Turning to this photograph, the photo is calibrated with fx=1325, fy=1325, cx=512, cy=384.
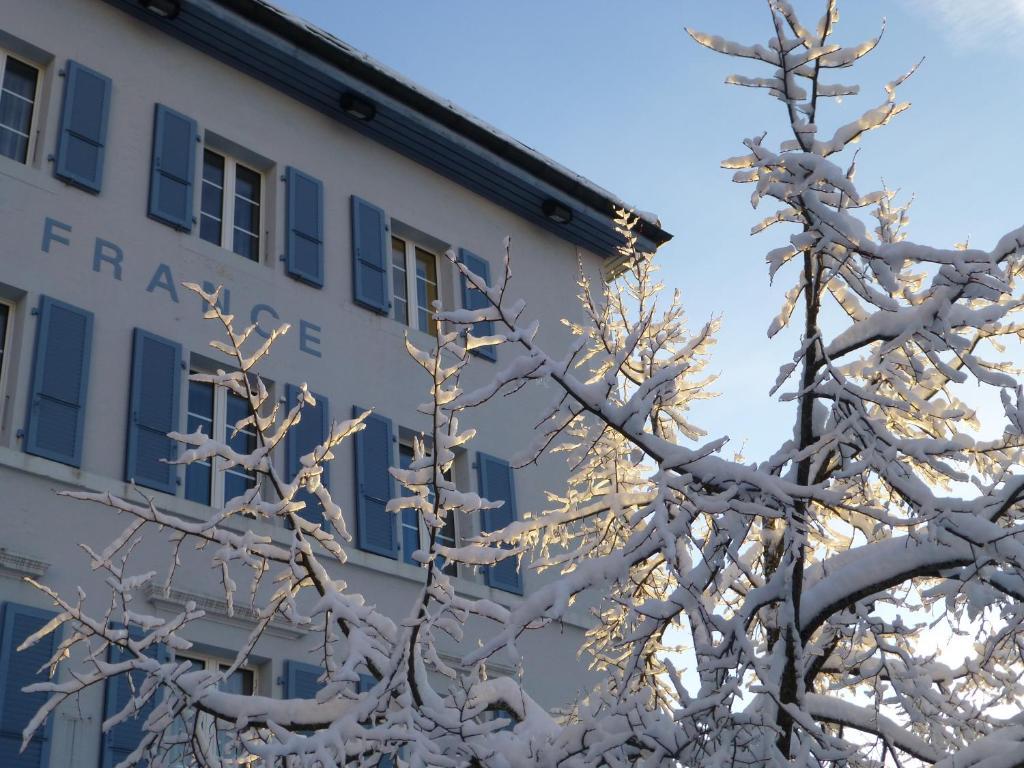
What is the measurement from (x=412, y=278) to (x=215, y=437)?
3529 millimetres

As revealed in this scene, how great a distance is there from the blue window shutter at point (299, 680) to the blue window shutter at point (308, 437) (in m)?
1.23

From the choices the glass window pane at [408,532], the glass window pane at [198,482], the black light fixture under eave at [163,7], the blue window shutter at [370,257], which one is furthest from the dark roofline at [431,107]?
the glass window pane at [198,482]

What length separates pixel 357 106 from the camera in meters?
13.3

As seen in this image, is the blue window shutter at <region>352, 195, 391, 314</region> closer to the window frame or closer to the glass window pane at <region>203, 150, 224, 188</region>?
the glass window pane at <region>203, 150, 224, 188</region>

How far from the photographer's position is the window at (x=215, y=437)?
10.3 meters

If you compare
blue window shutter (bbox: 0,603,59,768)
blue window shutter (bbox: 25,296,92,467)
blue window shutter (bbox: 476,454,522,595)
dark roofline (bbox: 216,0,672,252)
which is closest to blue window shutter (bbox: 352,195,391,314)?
dark roofline (bbox: 216,0,672,252)

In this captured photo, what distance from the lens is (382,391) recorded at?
1224 cm

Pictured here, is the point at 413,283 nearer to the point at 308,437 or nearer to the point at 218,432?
the point at 308,437

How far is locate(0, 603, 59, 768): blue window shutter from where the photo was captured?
27.4 feet

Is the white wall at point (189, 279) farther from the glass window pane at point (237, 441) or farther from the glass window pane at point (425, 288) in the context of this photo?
the glass window pane at point (237, 441)

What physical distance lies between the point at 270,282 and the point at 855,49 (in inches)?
293

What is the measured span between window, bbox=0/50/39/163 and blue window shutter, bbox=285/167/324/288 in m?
2.45

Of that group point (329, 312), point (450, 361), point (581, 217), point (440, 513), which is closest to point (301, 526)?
point (440, 513)

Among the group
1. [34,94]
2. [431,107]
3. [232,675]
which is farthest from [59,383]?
[431,107]
